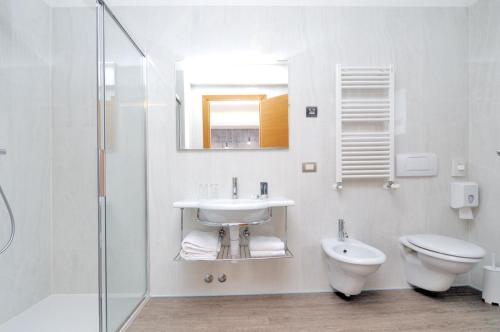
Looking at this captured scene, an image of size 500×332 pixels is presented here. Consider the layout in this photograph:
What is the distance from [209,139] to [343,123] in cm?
114

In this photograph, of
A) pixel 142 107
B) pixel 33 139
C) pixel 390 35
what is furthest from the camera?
pixel 390 35

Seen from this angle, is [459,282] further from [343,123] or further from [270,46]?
[270,46]

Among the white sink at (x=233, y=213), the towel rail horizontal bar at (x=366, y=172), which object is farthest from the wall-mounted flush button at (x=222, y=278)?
the towel rail horizontal bar at (x=366, y=172)

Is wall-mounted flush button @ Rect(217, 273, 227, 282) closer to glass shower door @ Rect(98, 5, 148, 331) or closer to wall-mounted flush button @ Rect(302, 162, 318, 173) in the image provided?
glass shower door @ Rect(98, 5, 148, 331)

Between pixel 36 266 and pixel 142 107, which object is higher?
pixel 142 107

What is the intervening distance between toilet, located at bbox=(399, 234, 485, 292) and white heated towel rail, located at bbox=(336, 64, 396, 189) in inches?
19.3

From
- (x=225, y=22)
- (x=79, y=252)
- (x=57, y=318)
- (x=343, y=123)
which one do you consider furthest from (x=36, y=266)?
(x=343, y=123)

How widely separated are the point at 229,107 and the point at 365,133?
1.15 m

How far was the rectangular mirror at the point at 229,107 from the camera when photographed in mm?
2025

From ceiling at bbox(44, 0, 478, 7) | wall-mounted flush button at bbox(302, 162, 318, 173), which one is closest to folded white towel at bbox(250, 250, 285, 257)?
wall-mounted flush button at bbox(302, 162, 318, 173)

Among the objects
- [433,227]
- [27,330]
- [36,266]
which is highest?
[433,227]

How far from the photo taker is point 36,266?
176 centimetres

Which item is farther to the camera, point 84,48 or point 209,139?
point 209,139

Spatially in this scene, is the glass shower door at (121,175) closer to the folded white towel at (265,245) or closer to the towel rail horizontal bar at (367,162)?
the folded white towel at (265,245)
